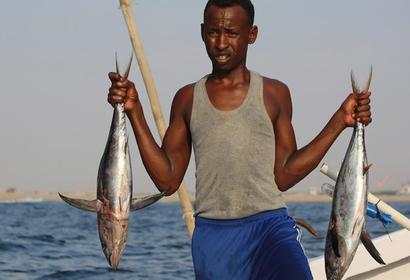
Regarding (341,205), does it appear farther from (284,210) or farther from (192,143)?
(192,143)

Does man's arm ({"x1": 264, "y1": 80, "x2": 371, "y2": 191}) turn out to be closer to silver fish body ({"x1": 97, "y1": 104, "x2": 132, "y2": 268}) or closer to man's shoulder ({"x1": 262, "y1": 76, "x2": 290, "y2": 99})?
man's shoulder ({"x1": 262, "y1": 76, "x2": 290, "y2": 99})

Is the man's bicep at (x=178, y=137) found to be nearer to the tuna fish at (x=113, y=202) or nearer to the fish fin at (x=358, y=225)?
the tuna fish at (x=113, y=202)

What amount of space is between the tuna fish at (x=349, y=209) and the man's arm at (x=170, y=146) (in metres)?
0.73

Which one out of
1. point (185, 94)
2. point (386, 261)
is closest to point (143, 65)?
point (185, 94)

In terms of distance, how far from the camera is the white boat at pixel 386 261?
6.95 m

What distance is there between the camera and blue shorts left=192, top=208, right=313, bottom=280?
12.9 ft

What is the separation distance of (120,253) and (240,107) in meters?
0.86

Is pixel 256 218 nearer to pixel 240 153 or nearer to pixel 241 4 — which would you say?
pixel 240 153

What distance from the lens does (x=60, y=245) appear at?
2414 cm

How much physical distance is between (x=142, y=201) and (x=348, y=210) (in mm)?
822

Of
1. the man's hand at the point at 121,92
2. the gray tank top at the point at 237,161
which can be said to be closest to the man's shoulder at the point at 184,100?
the gray tank top at the point at 237,161

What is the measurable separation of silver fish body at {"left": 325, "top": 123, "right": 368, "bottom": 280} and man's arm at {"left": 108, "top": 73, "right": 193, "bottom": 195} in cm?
73

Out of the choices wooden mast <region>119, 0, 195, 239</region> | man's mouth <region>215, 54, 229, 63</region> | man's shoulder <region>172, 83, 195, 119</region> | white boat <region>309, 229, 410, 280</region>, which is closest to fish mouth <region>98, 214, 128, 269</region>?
man's shoulder <region>172, 83, 195, 119</region>

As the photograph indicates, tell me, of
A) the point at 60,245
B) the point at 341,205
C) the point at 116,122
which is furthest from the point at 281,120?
the point at 60,245
